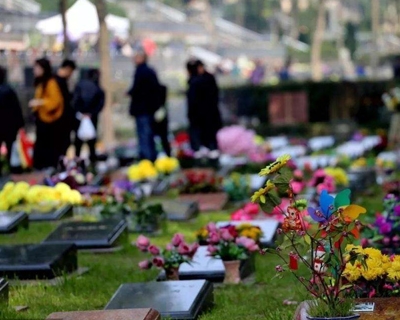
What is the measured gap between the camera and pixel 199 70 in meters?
20.0

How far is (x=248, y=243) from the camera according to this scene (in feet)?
31.7

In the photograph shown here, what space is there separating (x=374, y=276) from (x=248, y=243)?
110 inches

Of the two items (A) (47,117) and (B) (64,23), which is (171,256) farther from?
(B) (64,23)

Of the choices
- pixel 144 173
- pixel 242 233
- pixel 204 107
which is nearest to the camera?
pixel 242 233

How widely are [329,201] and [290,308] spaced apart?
6.37 ft

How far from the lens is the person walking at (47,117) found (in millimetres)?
16906

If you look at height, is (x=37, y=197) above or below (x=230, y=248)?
below

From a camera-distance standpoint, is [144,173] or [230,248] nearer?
[230,248]

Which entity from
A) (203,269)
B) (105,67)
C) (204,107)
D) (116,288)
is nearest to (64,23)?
(204,107)

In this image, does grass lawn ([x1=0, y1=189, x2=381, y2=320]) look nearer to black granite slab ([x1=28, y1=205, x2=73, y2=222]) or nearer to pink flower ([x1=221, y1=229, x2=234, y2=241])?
pink flower ([x1=221, y1=229, x2=234, y2=241])

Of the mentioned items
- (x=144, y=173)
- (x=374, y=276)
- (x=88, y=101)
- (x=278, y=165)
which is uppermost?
(x=278, y=165)

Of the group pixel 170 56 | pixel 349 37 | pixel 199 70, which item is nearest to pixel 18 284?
pixel 199 70

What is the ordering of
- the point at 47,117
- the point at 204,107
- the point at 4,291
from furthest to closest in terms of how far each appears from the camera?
the point at 204,107, the point at 47,117, the point at 4,291

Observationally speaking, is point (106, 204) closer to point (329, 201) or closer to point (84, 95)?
point (84, 95)
